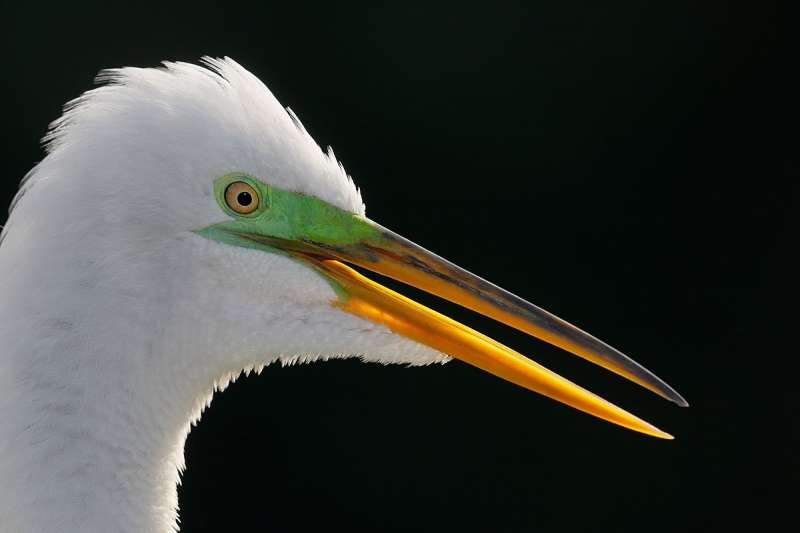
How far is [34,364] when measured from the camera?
1069 millimetres

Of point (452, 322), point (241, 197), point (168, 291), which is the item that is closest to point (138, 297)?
point (168, 291)

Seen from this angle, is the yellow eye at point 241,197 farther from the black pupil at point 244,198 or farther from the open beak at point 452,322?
the open beak at point 452,322

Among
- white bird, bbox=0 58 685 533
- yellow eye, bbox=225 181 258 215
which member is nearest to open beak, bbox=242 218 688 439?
white bird, bbox=0 58 685 533

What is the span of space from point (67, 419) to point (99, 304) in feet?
0.52

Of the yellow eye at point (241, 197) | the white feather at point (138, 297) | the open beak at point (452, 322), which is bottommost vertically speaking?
the white feather at point (138, 297)

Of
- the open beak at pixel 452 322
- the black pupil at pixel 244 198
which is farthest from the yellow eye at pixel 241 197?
the open beak at pixel 452 322

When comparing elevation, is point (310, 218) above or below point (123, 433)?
above

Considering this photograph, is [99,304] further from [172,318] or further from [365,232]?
[365,232]

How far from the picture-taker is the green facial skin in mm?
1188

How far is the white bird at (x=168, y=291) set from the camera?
1082mm

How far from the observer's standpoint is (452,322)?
1329 millimetres

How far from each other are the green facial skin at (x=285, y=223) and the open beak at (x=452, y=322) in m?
0.02

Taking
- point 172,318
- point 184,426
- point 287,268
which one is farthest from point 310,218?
point 184,426

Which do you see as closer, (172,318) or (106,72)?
(172,318)
